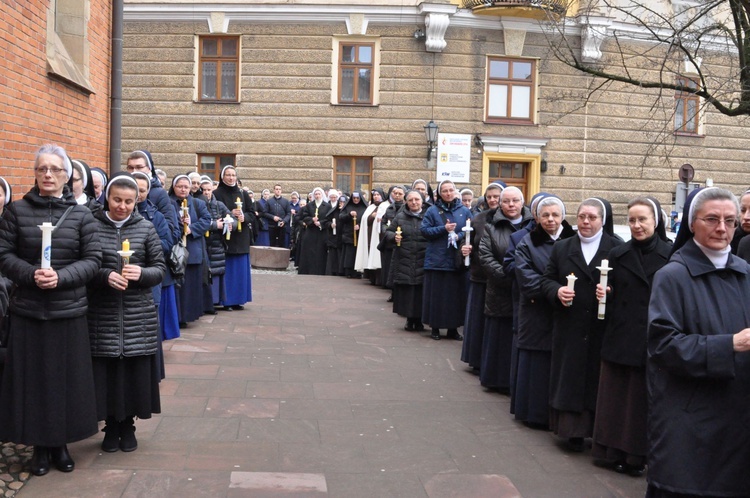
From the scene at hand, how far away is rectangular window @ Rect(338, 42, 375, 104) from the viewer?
25750 millimetres

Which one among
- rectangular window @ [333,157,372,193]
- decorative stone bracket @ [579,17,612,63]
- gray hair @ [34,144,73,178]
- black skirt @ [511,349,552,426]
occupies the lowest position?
black skirt @ [511,349,552,426]

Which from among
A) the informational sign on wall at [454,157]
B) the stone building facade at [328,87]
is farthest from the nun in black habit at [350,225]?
the informational sign on wall at [454,157]

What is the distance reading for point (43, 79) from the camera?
10.6 metres

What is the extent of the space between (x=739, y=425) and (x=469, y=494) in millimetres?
2174

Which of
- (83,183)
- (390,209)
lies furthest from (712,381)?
(390,209)

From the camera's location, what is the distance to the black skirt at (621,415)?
6309mm

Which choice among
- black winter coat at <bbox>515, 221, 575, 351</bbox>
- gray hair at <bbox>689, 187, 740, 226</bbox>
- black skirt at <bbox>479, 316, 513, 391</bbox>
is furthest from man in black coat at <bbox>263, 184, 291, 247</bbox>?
gray hair at <bbox>689, 187, 740, 226</bbox>

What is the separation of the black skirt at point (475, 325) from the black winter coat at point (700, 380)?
545 cm

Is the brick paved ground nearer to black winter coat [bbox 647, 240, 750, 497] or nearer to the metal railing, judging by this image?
black winter coat [bbox 647, 240, 750, 497]

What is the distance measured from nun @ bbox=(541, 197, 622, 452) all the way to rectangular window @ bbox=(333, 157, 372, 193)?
19.3m

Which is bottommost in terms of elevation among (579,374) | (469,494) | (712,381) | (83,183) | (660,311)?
(469,494)

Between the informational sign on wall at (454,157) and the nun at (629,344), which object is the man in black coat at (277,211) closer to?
the informational sign on wall at (454,157)

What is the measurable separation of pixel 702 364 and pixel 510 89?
23.0 m

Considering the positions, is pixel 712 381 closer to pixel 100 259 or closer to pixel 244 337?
pixel 100 259
